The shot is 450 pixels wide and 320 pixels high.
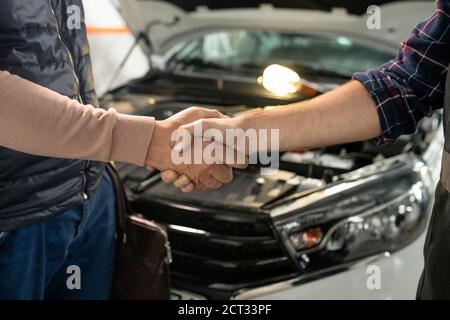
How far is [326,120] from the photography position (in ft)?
3.37

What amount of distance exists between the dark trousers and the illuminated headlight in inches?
15.9

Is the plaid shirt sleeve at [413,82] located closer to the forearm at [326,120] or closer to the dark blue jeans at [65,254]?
the forearm at [326,120]

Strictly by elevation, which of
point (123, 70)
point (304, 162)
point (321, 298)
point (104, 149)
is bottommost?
point (321, 298)

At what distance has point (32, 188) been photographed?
37.9 inches

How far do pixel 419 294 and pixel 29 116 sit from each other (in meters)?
0.73

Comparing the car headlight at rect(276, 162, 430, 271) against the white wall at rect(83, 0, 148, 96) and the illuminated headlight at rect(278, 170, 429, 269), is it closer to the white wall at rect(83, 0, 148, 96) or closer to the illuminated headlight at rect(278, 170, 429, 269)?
the illuminated headlight at rect(278, 170, 429, 269)

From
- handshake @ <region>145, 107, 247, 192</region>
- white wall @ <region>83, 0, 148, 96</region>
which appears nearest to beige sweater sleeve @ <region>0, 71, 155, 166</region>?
handshake @ <region>145, 107, 247, 192</region>

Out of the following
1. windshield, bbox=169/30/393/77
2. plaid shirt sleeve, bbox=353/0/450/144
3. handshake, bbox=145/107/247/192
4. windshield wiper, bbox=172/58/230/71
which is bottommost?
handshake, bbox=145/107/247/192

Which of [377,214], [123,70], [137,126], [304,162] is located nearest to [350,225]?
[377,214]

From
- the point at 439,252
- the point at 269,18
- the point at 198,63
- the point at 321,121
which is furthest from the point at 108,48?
the point at 439,252

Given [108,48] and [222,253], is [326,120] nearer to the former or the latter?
[222,253]

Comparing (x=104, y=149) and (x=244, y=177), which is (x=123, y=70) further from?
(x=104, y=149)

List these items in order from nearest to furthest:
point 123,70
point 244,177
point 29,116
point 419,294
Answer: point 29,116 < point 419,294 < point 244,177 < point 123,70

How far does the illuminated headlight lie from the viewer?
4.30 ft
